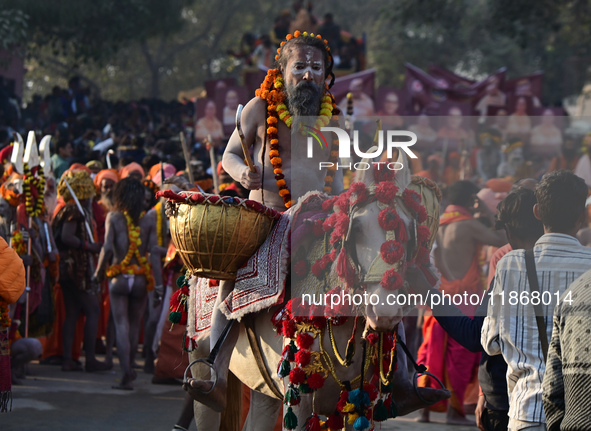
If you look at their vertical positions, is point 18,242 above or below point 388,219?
above

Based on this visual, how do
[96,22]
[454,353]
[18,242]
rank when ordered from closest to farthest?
[454,353], [18,242], [96,22]

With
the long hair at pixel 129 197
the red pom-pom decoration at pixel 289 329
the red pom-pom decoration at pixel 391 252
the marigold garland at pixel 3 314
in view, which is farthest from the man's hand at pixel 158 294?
the red pom-pom decoration at pixel 391 252

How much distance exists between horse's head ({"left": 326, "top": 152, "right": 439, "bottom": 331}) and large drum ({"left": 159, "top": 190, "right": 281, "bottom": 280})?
71 cm

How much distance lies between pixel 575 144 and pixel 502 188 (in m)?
13.7

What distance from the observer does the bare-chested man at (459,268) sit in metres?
9.08

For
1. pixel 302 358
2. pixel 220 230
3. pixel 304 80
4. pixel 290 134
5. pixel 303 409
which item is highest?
pixel 304 80

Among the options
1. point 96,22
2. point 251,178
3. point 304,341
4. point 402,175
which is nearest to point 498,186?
point 251,178

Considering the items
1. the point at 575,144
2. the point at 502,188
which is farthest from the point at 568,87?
the point at 502,188

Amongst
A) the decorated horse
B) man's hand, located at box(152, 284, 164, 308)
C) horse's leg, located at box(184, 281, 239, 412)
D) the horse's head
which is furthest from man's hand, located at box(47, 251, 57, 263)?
the horse's head

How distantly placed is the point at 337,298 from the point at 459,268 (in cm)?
455

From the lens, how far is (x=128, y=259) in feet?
34.5

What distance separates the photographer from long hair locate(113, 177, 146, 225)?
417 inches

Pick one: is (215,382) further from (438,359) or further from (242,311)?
(438,359)

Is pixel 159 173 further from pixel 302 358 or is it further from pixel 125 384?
pixel 302 358
